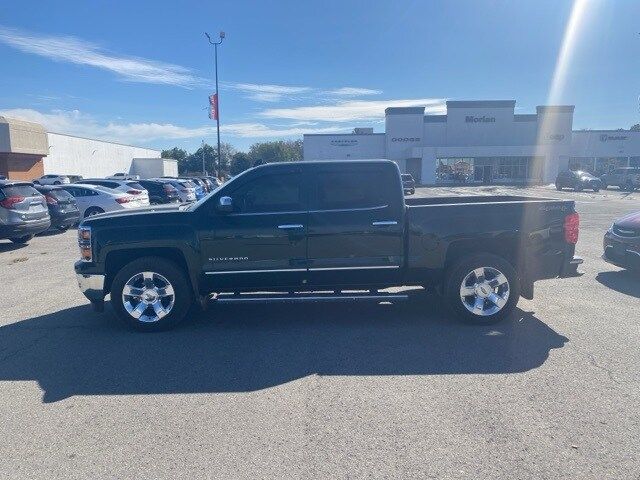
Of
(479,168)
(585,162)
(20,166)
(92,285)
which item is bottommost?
(92,285)

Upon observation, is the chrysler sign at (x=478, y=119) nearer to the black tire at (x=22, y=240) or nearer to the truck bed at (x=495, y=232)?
the black tire at (x=22, y=240)

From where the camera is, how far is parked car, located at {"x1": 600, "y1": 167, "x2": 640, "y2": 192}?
37.0 metres

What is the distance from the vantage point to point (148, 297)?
5.70 metres

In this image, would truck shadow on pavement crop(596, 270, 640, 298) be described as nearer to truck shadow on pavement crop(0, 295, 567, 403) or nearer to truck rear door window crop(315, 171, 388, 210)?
truck shadow on pavement crop(0, 295, 567, 403)

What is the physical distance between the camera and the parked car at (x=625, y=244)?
7.76 m

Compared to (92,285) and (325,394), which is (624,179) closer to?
(325,394)

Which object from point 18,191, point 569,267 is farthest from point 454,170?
point 569,267

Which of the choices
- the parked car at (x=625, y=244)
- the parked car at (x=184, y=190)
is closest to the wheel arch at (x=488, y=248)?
the parked car at (x=625, y=244)

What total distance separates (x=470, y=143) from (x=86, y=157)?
142 feet

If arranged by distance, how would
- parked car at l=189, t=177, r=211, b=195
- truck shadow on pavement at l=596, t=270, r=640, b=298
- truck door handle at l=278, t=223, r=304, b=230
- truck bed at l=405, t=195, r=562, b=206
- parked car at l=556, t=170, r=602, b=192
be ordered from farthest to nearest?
parked car at l=556, t=170, r=602, b=192 → parked car at l=189, t=177, r=211, b=195 → truck shadow on pavement at l=596, t=270, r=640, b=298 → truck bed at l=405, t=195, r=562, b=206 → truck door handle at l=278, t=223, r=304, b=230

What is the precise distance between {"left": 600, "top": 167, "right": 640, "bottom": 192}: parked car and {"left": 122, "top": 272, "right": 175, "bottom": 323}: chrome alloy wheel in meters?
40.8

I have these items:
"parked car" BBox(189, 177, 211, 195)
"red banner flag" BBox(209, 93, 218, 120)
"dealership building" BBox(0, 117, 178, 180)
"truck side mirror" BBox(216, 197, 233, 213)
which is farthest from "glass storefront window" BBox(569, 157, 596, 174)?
"truck side mirror" BBox(216, 197, 233, 213)

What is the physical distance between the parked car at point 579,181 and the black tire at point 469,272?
3609cm

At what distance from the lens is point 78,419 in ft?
12.2
